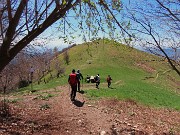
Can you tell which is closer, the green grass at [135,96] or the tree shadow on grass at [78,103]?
the tree shadow on grass at [78,103]

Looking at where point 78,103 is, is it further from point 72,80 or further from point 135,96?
point 135,96

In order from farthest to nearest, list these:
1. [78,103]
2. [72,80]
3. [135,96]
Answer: [135,96], [72,80], [78,103]

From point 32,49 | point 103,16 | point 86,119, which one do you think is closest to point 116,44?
point 103,16

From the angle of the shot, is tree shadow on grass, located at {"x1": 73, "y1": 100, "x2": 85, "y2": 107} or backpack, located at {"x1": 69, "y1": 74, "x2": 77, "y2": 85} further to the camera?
backpack, located at {"x1": 69, "y1": 74, "x2": 77, "y2": 85}

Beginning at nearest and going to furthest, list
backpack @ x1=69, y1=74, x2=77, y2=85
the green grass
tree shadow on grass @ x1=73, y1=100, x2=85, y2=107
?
tree shadow on grass @ x1=73, y1=100, x2=85, y2=107
backpack @ x1=69, y1=74, x2=77, y2=85
the green grass

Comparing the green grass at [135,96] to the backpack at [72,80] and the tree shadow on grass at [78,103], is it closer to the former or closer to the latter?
the tree shadow on grass at [78,103]

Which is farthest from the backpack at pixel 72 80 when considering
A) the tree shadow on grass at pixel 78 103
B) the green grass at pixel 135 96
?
the green grass at pixel 135 96

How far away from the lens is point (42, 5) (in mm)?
8414

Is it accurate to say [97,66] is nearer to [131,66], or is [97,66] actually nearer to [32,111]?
[131,66]

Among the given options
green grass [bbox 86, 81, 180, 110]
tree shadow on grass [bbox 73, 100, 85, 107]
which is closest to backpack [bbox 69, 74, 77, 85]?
tree shadow on grass [bbox 73, 100, 85, 107]

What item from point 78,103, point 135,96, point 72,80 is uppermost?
point 72,80

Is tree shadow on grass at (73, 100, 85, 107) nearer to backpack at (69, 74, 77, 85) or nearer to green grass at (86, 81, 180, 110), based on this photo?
backpack at (69, 74, 77, 85)

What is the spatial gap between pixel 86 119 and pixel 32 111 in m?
2.43

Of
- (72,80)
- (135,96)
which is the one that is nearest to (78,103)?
(72,80)
